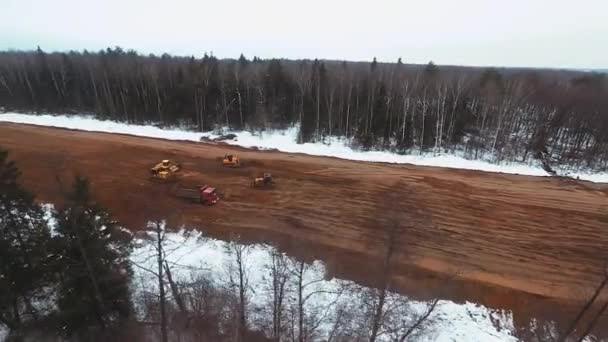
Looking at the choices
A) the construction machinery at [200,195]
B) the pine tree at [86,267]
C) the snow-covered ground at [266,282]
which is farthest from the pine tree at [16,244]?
the construction machinery at [200,195]

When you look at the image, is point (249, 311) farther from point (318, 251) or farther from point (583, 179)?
point (583, 179)

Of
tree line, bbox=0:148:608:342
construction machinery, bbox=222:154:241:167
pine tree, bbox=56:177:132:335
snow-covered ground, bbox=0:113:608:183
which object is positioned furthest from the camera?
snow-covered ground, bbox=0:113:608:183

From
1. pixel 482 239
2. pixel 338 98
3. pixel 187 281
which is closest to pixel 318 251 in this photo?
pixel 187 281

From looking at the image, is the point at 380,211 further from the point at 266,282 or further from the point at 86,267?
the point at 86,267

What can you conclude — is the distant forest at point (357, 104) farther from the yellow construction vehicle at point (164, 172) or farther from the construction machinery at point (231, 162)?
the yellow construction vehicle at point (164, 172)

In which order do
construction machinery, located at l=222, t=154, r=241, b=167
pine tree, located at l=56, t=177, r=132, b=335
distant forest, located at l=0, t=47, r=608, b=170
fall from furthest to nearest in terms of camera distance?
distant forest, located at l=0, t=47, r=608, b=170, construction machinery, located at l=222, t=154, r=241, b=167, pine tree, located at l=56, t=177, r=132, b=335

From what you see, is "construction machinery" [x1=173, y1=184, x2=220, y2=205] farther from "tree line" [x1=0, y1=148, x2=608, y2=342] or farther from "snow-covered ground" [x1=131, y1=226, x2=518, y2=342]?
"tree line" [x1=0, y1=148, x2=608, y2=342]

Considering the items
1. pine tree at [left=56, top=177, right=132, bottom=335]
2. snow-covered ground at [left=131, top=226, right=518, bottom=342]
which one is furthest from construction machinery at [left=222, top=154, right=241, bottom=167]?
pine tree at [left=56, top=177, right=132, bottom=335]

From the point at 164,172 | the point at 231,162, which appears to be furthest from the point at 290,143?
the point at 164,172
